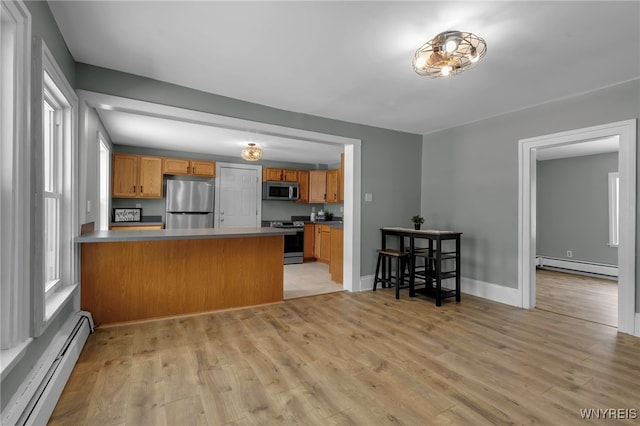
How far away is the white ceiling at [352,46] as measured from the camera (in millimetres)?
1817

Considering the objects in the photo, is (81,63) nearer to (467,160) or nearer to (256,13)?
(256,13)

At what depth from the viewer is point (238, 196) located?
6.38 metres

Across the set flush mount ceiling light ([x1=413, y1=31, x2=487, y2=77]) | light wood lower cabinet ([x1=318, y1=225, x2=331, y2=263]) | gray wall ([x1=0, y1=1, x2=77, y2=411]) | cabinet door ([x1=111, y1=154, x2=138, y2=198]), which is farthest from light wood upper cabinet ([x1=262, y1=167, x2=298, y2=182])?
flush mount ceiling light ([x1=413, y1=31, x2=487, y2=77])

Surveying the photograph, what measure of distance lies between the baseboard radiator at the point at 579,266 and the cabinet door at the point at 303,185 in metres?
5.07

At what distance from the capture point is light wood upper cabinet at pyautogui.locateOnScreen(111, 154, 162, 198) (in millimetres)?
5137

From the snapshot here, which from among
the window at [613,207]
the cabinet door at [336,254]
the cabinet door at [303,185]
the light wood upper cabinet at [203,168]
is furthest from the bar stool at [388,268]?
the window at [613,207]

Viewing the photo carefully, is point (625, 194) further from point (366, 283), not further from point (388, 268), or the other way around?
point (366, 283)

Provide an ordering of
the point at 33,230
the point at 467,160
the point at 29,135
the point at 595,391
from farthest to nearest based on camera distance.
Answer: the point at 467,160 < the point at 595,391 < the point at 33,230 < the point at 29,135

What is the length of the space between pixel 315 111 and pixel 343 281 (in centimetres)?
232

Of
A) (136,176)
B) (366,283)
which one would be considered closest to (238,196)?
(136,176)

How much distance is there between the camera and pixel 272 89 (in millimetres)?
3002

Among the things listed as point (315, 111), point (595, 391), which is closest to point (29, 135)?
point (315, 111)

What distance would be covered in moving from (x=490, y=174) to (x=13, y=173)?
432 cm

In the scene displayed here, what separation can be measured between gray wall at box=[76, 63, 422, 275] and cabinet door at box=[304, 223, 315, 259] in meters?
2.47
